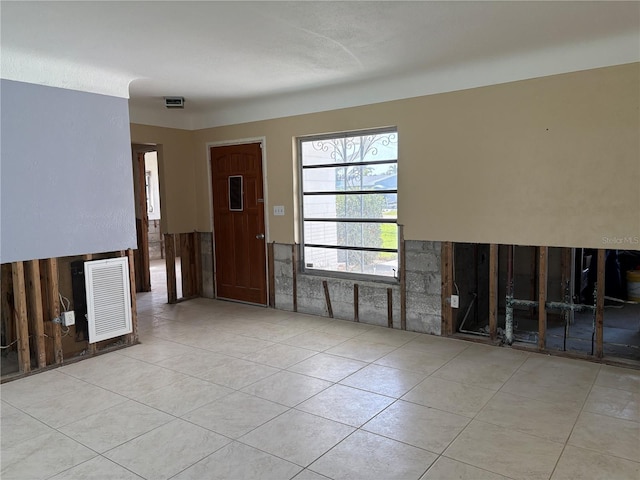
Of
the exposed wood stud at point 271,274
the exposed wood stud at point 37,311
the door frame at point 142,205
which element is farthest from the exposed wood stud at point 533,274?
the door frame at point 142,205

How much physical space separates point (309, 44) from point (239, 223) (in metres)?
3.14

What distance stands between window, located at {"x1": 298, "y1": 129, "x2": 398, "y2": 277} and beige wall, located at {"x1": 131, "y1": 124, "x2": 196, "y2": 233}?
1863mm

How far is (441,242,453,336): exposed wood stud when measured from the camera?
4547mm

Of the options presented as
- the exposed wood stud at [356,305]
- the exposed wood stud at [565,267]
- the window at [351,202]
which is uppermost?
the window at [351,202]

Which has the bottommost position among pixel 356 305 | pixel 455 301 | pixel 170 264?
pixel 356 305

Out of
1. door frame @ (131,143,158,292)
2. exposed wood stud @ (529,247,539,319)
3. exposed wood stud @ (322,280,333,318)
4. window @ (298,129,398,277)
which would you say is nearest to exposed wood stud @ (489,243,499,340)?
window @ (298,129,398,277)

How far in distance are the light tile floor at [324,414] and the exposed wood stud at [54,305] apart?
0.18 m

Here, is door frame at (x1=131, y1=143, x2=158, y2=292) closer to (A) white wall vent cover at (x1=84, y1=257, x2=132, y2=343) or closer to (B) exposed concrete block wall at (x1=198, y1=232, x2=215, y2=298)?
(B) exposed concrete block wall at (x1=198, y1=232, x2=215, y2=298)

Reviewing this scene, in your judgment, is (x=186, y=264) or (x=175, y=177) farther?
(x=186, y=264)

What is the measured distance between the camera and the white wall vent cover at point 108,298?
4.23 meters

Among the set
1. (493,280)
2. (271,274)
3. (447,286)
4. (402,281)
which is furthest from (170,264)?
(493,280)

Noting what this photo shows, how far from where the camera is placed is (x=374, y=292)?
5059mm

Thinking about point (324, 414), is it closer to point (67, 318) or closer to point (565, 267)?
point (67, 318)

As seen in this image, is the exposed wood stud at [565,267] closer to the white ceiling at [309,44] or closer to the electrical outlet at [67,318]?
the white ceiling at [309,44]
